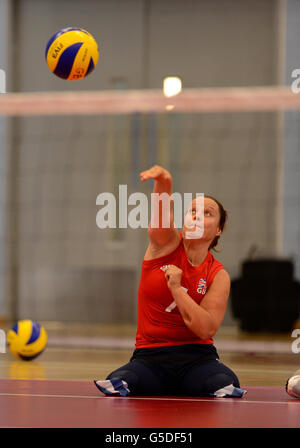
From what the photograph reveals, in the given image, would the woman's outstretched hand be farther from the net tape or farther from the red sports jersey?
the net tape

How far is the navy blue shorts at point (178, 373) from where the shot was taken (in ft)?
10.5

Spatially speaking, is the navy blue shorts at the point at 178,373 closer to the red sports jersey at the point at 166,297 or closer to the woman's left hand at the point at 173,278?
the red sports jersey at the point at 166,297

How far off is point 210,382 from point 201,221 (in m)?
0.78

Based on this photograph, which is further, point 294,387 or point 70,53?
point 70,53

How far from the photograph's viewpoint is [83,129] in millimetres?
8969

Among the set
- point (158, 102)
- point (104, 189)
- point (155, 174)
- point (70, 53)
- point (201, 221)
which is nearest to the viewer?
point (155, 174)

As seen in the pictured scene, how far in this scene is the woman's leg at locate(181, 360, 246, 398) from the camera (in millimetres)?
3203

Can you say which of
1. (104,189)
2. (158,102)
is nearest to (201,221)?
(158,102)

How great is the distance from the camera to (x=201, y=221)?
10.6ft

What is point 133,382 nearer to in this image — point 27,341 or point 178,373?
point 178,373

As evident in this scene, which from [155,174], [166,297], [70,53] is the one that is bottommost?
[166,297]

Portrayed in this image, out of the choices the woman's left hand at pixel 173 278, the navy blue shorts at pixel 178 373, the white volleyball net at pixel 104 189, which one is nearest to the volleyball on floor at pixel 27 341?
the navy blue shorts at pixel 178 373

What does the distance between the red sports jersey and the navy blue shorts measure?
5 cm

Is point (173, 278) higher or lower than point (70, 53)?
lower
